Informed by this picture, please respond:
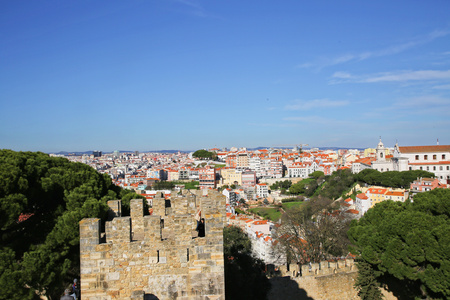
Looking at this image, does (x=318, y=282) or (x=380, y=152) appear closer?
(x=318, y=282)

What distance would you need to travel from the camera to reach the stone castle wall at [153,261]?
18.1ft

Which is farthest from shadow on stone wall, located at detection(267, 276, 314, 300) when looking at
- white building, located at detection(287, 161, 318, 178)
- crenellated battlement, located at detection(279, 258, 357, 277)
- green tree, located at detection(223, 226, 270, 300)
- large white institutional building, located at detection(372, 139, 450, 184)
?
white building, located at detection(287, 161, 318, 178)

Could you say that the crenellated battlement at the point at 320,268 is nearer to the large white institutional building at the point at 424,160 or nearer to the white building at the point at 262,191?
the large white institutional building at the point at 424,160

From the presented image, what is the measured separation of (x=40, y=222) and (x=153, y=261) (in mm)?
6910

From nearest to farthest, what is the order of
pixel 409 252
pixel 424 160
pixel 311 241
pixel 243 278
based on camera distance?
1. pixel 243 278
2. pixel 409 252
3. pixel 311 241
4. pixel 424 160

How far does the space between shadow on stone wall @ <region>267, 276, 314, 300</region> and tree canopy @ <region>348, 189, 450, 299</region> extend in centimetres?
232

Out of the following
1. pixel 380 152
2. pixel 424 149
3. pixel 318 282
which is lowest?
pixel 318 282

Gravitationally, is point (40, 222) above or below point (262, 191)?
above

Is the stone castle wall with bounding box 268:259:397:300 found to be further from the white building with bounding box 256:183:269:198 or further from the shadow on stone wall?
the white building with bounding box 256:183:269:198

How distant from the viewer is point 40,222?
10875mm

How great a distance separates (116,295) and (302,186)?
83385mm

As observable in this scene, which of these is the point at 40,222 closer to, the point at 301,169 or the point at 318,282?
the point at 318,282

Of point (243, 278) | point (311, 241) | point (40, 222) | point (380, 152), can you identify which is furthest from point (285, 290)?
point (380, 152)

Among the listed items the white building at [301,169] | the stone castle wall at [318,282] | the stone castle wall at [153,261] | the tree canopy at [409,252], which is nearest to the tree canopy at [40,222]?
the stone castle wall at [153,261]
